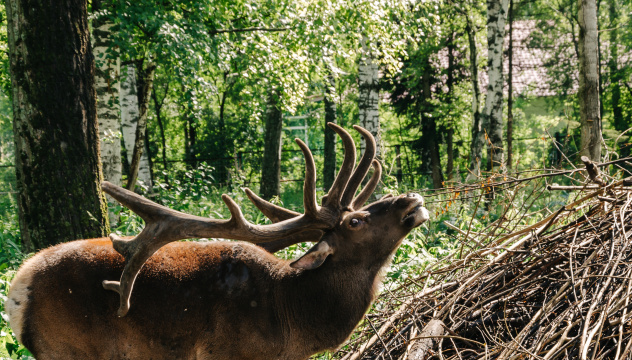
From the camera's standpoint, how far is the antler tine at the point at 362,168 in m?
3.95

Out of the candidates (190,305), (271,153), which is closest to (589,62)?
(190,305)

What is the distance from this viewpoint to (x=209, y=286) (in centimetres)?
346

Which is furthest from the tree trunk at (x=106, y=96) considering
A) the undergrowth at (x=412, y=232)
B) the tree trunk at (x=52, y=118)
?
the tree trunk at (x=52, y=118)

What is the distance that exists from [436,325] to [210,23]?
8.58 meters

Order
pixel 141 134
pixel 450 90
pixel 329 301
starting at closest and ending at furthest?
pixel 329 301
pixel 141 134
pixel 450 90

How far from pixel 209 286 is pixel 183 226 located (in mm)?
460

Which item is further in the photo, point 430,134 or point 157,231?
point 430,134

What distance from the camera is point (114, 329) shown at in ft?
10.6

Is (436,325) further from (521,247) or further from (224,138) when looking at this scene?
(224,138)

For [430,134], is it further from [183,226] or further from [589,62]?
[183,226]

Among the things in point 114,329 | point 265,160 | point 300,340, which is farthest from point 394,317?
point 265,160

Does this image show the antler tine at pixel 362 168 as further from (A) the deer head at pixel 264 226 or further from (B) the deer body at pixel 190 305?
(B) the deer body at pixel 190 305

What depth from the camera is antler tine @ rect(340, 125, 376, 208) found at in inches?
156

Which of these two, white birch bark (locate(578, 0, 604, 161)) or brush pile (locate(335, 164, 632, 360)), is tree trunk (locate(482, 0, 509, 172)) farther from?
brush pile (locate(335, 164, 632, 360))
